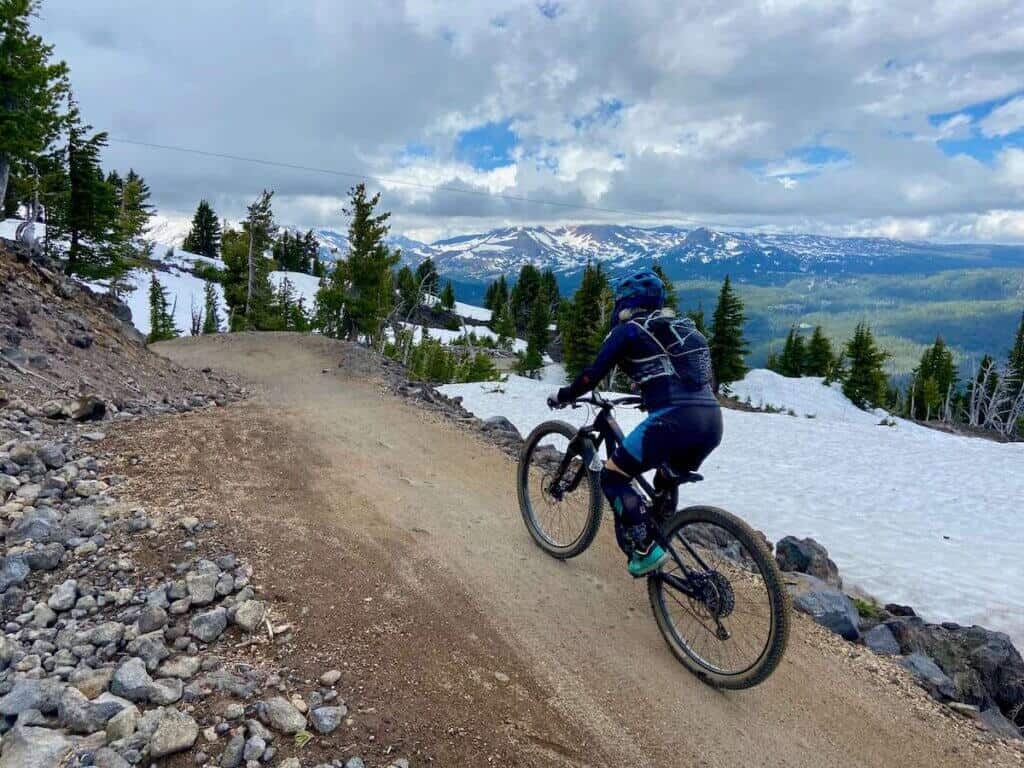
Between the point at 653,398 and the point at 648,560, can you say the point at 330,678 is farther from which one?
the point at 653,398

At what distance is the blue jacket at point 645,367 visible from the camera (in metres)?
4.24

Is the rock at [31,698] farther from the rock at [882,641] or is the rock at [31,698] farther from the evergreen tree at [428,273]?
the evergreen tree at [428,273]

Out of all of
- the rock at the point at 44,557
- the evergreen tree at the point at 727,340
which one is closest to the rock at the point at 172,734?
the rock at the point at 44,557

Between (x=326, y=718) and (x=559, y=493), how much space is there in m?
3.20

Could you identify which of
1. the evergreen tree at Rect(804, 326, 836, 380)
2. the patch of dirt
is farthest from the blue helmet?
the evergreen tree at Rect(804, 326, 836, 380)

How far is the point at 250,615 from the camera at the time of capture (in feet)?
13.0

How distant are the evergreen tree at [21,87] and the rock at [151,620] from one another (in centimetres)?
2574

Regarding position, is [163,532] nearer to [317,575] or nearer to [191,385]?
[317,575]

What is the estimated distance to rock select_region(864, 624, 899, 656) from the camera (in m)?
5.39

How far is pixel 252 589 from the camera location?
14.2 feet

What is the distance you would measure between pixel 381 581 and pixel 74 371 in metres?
8.66

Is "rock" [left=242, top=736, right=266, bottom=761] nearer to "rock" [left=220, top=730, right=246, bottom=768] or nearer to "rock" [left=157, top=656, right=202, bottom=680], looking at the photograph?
"rock" [left=220, top=730, right=246, bottom=768]

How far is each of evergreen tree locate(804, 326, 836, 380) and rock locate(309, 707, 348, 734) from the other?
7651 centimetres

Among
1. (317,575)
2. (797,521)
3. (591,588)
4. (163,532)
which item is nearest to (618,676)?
(591,588)
